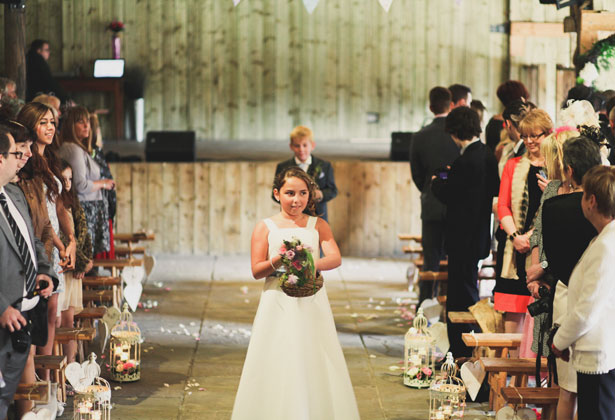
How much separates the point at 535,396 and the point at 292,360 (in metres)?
1.10

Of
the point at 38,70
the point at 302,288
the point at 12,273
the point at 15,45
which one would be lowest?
the point at 302,288

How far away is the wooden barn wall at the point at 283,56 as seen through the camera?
1518 cm

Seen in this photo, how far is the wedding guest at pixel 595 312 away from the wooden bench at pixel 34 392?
89.7 inches

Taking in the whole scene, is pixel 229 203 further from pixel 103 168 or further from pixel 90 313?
pixel 90 313

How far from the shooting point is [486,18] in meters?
15.3

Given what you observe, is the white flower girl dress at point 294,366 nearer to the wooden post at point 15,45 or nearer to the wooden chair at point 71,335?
the wooden chair at point 71,335

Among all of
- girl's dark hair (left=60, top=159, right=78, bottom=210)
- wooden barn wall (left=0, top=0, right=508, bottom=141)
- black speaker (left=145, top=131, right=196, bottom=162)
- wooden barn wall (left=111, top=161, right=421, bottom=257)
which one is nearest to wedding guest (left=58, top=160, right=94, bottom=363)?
girl's dark hair (left=60, top=159, right=78, bottom=210)

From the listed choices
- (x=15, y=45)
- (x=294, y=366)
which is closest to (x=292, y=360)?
(x=294, y=366)

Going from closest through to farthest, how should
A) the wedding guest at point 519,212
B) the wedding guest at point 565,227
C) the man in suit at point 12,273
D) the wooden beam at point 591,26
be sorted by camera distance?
the wedding guest at point 565,227 < the man in suit at point 12,273 < the wedding guest at point 519,212 < the wooden beam at point 591,26

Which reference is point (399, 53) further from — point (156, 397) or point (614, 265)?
point (614, 265)

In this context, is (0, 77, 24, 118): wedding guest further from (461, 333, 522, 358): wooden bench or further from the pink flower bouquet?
(461, 333, 522, 358): wooden bench

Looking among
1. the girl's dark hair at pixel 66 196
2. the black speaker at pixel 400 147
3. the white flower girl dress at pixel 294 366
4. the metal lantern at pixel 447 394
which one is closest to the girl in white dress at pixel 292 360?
the white flower girl dress at pixel 294 366

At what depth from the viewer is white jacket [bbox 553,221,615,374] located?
3.36 meters

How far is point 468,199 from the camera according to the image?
17.7 ft
